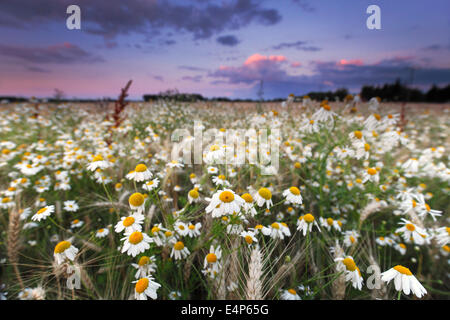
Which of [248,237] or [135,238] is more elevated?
[135,238]

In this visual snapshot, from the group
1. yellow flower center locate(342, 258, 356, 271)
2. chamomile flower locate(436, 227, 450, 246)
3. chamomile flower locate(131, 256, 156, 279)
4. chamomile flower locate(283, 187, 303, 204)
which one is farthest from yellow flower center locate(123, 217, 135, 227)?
chamomile flower locate(436, 227, 450, 246)

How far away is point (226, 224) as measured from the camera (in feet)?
3.93

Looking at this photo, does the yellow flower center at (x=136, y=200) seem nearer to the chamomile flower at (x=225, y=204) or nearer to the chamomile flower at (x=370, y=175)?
the chamomile flower at (x=225, y=204)

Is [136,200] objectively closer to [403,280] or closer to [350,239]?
[403,280]

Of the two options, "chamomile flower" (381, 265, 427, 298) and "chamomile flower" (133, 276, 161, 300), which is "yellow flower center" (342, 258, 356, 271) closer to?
"chamomile flower" (381, 265, 427, 298)

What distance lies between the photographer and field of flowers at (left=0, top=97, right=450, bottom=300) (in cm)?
117

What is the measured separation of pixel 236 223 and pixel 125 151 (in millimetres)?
2572

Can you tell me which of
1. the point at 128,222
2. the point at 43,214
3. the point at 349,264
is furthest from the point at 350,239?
the point at 43,214

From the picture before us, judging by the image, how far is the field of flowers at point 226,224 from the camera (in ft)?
3.83

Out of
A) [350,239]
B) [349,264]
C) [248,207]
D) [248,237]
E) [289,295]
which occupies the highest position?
[248,207]

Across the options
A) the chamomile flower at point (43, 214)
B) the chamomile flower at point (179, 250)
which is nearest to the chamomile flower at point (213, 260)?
the chamomile flower at point (179, 250)
